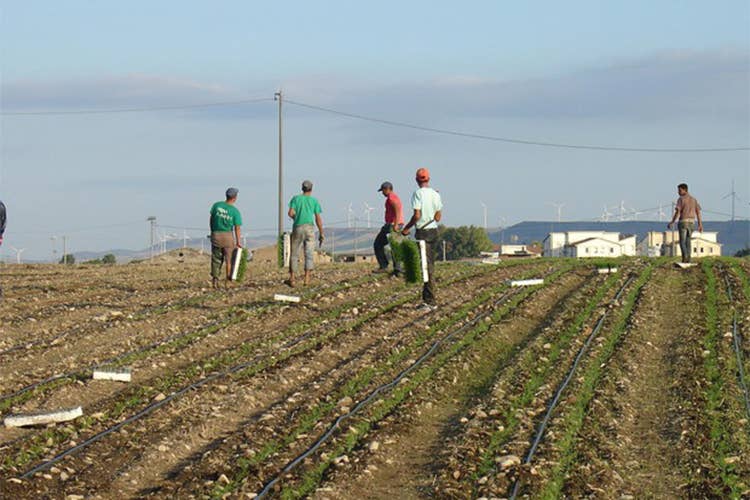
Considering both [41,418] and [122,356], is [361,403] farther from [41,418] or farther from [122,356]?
[122,356]

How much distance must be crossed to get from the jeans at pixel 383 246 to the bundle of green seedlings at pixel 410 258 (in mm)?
1273

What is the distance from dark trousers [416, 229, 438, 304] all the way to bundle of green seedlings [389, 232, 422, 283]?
161 millimetres

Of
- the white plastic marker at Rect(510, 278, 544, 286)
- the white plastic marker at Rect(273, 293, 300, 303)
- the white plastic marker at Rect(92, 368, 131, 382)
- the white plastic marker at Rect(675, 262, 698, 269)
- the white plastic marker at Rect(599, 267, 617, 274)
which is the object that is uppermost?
the white plastic marker at Rect(675, 262, 698, 269)

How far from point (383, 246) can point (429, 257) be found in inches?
133

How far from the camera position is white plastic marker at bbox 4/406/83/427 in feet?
38.9

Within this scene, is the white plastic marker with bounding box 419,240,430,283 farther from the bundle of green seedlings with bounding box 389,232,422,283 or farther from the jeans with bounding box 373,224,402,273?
the jeans with bounding box 373,224,402,273

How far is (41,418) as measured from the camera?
39.3 feet

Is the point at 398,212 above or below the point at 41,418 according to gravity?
above

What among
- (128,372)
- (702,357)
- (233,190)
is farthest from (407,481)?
(233,190)

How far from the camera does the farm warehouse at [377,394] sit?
10.4 meters

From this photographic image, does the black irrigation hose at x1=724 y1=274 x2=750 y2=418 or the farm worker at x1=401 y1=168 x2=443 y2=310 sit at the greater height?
the farm worker at x1=401 y1=168 x2=443 y2=310

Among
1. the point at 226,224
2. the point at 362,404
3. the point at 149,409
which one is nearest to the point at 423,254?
the point at 226,224

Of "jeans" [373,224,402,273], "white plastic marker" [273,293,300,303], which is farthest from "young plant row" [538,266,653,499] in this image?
"white plastic marker" [273,293,300,303]

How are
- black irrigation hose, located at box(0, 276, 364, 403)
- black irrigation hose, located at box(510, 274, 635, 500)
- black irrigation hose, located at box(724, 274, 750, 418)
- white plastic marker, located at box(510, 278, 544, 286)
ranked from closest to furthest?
1. black irrigation hose, located at box(510, 274, 635, 500)
2. black irrigation hose, located at box(0, 276, 364, 403)
3. black irrigation hose, located at box(724, 274, 750, 418)
4. white plastic marker, located at box(510, 278, 544, 286)
